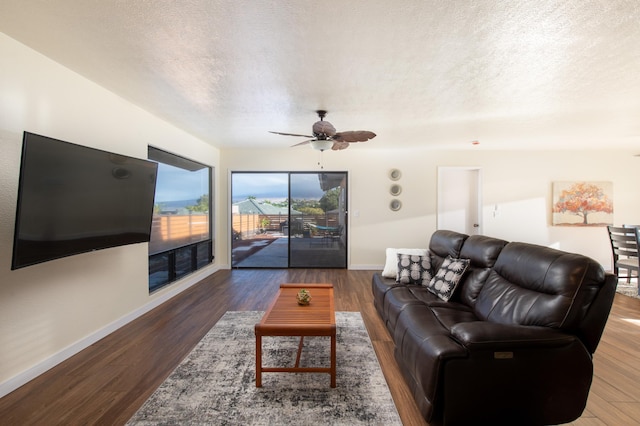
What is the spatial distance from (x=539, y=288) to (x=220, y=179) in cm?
510

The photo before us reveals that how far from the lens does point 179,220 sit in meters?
4.00

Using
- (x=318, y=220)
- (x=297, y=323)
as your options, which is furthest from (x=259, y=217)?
(x=297, y=323)

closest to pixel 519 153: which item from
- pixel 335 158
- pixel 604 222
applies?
pixel 604 222

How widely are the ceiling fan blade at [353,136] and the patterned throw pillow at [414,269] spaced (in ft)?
4.72

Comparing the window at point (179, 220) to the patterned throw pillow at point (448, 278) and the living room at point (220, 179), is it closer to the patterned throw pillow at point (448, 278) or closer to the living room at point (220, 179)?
the living room at point (220, 179)

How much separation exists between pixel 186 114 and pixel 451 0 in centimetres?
298

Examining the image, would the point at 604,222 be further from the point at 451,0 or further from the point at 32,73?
the point at 32,73

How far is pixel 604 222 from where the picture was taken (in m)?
5.13

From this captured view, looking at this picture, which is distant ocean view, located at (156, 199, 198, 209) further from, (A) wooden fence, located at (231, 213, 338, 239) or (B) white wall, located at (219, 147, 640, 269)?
(A) wooden fence, located at (231, 213, 338, 239)

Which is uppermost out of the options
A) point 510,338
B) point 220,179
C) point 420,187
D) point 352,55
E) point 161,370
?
point 352,55

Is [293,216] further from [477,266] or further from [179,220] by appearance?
[477,266]

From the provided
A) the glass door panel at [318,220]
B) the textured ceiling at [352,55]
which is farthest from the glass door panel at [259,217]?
the textured ceiling at [352,55]

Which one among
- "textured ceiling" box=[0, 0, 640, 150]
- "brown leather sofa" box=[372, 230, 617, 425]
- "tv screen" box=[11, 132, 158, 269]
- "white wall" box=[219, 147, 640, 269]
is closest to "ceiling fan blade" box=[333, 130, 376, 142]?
"textured ceiling" box=[0, 0, 640, 150]

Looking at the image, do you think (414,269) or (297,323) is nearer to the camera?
(297,323)
